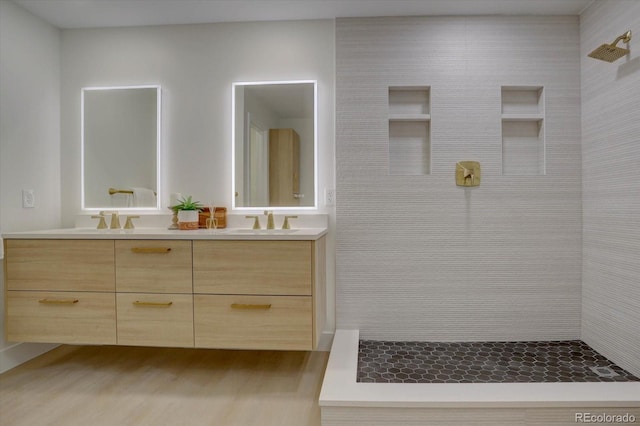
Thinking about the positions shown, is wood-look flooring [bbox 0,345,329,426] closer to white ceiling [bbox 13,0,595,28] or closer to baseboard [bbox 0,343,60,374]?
baseboard [bbox 0,343,60,374]

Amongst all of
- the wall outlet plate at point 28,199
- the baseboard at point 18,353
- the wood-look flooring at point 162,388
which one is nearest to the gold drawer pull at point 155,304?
the wood-look flooring at point 162,388

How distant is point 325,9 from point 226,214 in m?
1.41

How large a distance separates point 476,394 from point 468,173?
1.28m

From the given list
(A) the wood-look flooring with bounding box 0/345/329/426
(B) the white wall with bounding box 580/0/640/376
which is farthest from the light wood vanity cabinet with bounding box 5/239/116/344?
(B) the white wall with bounding box 580/0/640/376

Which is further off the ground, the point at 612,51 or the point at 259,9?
the point at 259,9

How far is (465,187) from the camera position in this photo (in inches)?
98.8

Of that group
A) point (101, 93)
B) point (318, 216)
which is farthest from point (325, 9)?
point (101, 93)

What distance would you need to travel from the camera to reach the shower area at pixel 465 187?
8.13 feet

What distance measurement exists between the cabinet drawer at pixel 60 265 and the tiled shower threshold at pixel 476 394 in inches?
52.0

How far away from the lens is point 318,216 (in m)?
2.58

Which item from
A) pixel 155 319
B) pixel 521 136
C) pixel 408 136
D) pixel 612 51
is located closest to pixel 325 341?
pixel 155 319

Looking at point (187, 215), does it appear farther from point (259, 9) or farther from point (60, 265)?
point (259, 9)

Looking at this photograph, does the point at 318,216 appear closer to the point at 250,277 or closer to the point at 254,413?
the point at 250,277

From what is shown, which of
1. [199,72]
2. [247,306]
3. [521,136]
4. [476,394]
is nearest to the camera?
[476,394]
